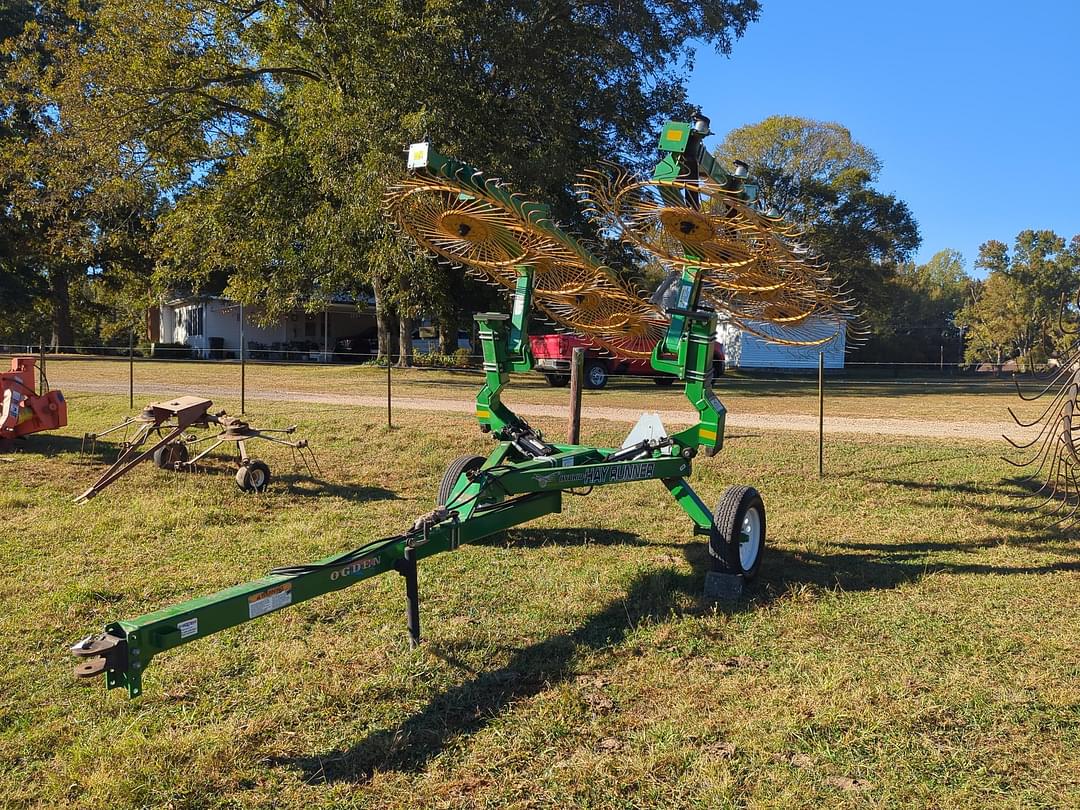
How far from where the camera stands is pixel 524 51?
20.8 meters

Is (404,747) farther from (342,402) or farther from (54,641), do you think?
(342,402)

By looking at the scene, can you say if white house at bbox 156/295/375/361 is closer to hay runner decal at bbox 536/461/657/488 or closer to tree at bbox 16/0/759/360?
tree at bbox 16/0/759/360

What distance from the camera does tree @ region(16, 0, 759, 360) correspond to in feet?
64.9

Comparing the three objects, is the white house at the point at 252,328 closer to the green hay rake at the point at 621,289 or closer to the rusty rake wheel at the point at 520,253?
the rusty rake wheel at the point at 520,253

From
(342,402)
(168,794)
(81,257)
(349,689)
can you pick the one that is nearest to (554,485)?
(349,689)

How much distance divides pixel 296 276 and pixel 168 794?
22700 millimetres

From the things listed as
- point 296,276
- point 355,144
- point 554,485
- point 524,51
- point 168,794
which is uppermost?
point 524,51

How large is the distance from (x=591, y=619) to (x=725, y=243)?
274cm

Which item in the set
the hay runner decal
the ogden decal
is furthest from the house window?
the ogden decal

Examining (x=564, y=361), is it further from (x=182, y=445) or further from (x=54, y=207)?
(x=54, y=207)

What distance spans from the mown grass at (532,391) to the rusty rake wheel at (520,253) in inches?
333

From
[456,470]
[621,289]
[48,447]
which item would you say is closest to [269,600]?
[456,470]

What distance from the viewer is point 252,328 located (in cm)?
4400

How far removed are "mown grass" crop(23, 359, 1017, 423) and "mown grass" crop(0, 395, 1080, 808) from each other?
9.09m
